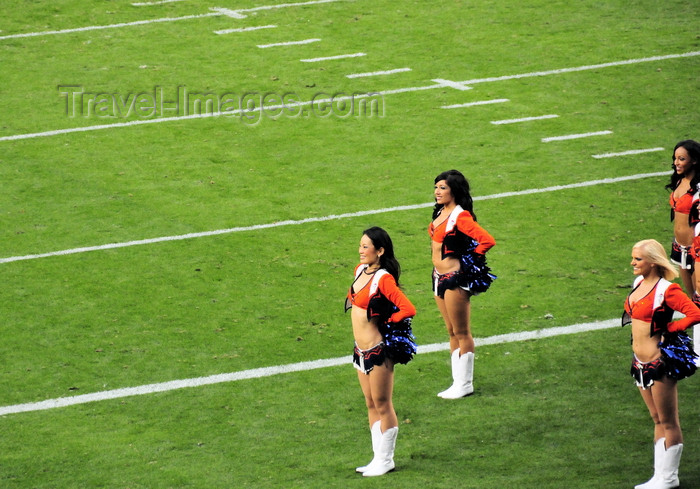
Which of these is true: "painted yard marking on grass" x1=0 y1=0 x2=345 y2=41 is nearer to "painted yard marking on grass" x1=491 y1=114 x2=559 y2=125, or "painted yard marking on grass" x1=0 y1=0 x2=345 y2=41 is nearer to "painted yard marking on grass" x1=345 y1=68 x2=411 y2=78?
"painted yard marking on grass" x1=345 y1=68 x2=411 y2=78

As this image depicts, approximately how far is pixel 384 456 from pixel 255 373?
7.70 feet

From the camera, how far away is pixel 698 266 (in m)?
9.30

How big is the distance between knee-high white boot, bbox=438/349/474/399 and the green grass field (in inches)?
7.3

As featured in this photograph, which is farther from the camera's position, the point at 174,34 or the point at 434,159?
the point at 174,34

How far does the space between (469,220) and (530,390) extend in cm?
161

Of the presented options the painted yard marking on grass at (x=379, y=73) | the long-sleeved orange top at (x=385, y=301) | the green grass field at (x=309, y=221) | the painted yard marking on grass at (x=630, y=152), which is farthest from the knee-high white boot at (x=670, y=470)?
the painted yard marking on grass at (x=379, y=73)

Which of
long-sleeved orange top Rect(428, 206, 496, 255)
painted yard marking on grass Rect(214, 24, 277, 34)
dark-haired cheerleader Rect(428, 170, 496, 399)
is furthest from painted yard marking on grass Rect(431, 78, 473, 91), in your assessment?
long-sleeved orange top Rect(428, 206, 496, 255)

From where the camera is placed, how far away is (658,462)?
7.55 meters

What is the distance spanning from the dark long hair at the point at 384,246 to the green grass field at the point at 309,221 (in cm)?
151

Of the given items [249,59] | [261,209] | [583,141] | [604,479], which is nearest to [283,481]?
[604,479]

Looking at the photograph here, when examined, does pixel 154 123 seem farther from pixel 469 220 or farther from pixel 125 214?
pixel 469 220

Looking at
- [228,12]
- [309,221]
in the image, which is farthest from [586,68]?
[228,12]

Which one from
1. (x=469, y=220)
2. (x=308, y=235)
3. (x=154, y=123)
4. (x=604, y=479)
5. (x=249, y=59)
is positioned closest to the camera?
(x=604, y=479)

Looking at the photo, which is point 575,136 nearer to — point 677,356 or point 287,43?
point 287,43
